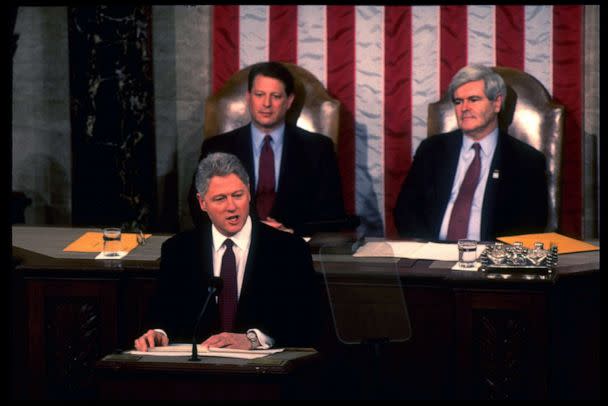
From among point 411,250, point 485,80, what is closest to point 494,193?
point 485,80

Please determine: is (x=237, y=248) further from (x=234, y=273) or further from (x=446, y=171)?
(x=446, y=171)

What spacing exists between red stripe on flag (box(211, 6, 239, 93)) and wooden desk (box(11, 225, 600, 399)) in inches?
86.6

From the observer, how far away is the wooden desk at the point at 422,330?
411 cm

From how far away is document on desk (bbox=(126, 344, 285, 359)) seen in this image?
3316 millimetres

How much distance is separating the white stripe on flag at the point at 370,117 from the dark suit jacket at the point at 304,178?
→ 2.79 ft

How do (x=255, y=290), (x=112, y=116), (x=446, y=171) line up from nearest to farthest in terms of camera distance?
(x=255, y=290) → (x=446, y=171) → (x=112, y=116)

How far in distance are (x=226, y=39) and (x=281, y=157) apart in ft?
3.89

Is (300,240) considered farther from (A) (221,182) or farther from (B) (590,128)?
(B) (590,128)

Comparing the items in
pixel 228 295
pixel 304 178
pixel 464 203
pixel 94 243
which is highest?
pixel 304 178

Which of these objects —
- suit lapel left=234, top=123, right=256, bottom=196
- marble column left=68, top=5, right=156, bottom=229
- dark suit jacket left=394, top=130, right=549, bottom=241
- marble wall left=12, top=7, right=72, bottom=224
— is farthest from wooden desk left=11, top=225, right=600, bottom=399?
marble wall left=12, top=7, right=72, bottom=224

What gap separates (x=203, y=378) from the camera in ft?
10.4

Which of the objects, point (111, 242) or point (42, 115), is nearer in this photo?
point (111, 242)

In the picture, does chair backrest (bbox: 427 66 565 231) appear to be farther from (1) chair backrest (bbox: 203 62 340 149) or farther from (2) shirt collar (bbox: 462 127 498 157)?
(1) chair backrest (bbox: 203 62 340 149)

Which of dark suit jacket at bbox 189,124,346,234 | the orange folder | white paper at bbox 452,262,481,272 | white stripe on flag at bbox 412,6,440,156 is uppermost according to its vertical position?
white stripe on flag at bbox 412,6,440,156
